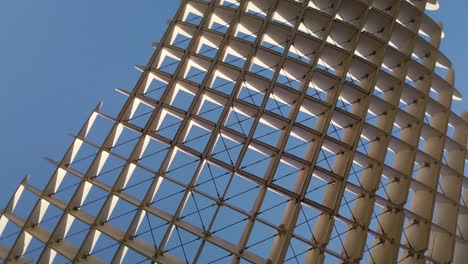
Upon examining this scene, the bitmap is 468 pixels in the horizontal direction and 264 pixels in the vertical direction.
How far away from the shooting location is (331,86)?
2259cm

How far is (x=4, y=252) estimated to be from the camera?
2080 cm

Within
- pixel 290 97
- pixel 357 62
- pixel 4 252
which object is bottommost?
A: pixel 4 252

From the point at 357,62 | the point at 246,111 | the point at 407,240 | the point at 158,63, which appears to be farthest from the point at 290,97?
the point at 407,240

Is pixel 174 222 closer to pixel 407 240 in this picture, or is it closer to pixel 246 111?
pixel 246 111

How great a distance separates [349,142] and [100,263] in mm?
11912

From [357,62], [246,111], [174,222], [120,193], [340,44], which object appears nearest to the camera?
[174,222]

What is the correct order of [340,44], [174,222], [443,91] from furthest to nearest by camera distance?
[443,91] → [340,44] → [174,222]

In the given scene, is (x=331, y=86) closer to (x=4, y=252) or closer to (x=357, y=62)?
(x=357, y=62)

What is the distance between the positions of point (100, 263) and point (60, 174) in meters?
4.43

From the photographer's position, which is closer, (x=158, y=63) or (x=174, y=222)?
(x=174, y=222)

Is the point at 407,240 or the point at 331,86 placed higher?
the point at 331,86

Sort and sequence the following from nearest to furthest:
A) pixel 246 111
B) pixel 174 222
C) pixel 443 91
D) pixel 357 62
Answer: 1. pixel 174 222
2. pixel 246 111
3. pixel 357 62
4. pixel 443 91

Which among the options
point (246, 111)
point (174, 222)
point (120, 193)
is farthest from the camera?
point (246, 111)

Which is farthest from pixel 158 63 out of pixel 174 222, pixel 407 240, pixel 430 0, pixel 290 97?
pixel 430 0
